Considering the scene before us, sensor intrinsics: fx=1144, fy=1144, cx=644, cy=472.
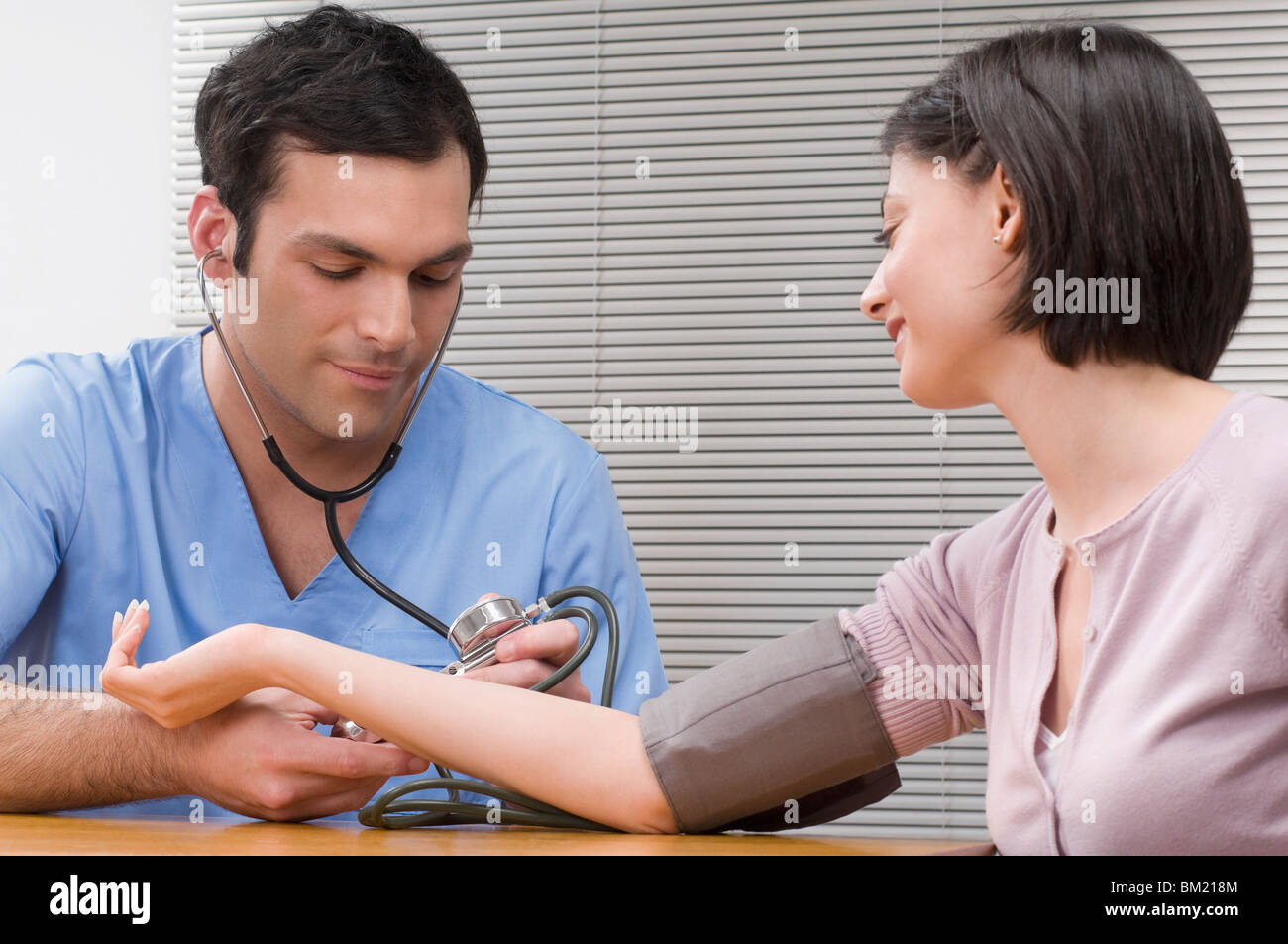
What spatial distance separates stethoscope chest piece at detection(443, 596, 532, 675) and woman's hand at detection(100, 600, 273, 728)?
0.48 ft

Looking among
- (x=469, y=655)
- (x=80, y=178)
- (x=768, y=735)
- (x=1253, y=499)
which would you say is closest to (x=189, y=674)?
(x=469, y=655)

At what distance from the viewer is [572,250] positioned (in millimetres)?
2322

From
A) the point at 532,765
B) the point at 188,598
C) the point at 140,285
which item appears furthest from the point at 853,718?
the point at 140,285

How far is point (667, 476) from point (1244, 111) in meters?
1.29

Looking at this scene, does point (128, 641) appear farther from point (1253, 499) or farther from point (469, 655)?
point (1253, 499)

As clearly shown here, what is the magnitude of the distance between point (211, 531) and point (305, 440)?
5.5 inches

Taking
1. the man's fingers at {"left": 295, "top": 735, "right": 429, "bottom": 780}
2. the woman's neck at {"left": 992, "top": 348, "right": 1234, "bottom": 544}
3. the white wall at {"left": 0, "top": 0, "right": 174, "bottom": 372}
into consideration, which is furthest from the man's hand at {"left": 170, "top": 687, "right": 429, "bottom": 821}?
the white wall at {"left": 0, "top": 0, "right": 174, "bottom": 372}

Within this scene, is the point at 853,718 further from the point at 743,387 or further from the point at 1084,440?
the point at 743,387

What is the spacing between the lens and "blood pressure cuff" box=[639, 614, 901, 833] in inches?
28.7

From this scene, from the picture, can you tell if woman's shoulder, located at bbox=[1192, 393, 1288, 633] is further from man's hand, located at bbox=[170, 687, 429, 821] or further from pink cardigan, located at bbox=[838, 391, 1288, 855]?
man's hand, located at bbox=[170, 687, 429, 821]

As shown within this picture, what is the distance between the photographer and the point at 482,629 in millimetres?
871

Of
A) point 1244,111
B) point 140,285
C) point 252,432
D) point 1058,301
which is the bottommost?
point 252,432
